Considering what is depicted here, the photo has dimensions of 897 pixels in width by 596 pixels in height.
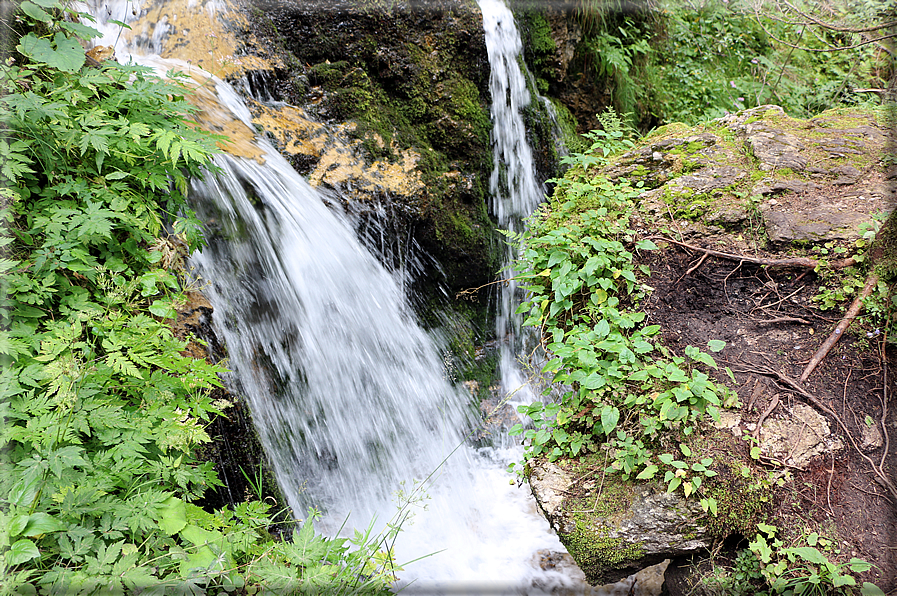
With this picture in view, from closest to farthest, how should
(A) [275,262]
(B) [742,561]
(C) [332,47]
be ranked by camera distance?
(B) [742,561]
(A) [275,262]
(C) [332,47]

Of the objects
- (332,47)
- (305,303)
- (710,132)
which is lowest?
(305,303)

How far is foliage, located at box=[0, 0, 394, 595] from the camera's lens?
5.80 feet

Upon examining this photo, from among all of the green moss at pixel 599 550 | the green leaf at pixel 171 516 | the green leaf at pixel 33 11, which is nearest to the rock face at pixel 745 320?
the green moss at pixel 599 550

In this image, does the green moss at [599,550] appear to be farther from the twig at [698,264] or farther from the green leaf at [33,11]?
the green leaf at [33,11]

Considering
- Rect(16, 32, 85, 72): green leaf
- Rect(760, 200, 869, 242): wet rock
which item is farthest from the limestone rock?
Rect(16, 32, 85, 72): green leaf

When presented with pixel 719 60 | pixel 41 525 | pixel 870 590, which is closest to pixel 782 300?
pixel 870 590

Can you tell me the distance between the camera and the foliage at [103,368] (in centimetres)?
177

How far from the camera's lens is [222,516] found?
7.35 ft

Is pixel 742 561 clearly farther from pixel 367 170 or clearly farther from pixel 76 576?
pixel 367 170

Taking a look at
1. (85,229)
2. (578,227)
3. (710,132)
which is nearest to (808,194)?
(710,132)

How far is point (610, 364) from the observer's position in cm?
254

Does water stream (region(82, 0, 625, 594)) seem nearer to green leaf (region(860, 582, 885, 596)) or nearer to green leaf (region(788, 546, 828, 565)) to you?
green leaf (region(788, 546, 828, 565))

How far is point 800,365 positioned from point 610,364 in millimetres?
1021

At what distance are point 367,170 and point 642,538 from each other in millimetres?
3814
